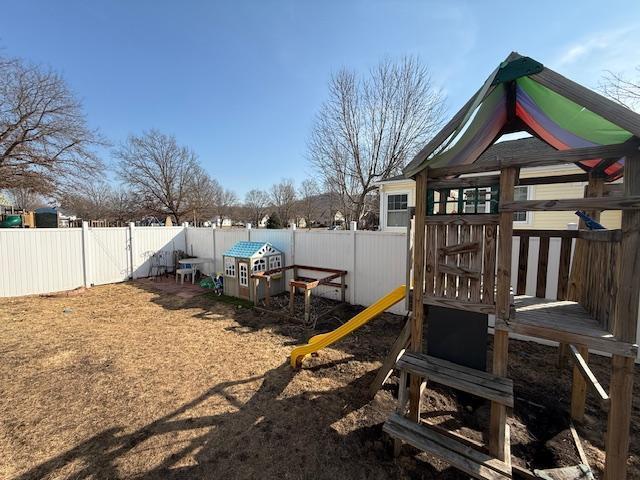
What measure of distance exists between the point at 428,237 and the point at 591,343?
137 centimetres

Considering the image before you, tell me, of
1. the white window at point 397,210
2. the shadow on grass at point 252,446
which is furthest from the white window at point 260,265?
the white window at point 397,210

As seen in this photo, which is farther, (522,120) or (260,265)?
(260,265)

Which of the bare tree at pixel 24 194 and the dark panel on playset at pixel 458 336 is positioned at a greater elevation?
the bare tree at pixel 24 194

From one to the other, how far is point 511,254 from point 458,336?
3.55ft

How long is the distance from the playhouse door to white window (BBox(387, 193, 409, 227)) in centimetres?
685

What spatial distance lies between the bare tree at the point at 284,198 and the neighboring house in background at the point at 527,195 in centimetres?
2758

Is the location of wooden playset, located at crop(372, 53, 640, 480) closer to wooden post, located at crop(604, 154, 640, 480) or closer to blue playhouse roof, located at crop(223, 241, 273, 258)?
wooden post, located at crop(604, 154, 640, 480)

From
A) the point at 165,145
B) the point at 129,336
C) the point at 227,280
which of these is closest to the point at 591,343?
the point at 129,336

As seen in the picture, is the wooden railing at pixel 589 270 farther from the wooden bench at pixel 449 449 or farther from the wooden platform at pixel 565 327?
the wooden bench at pixel 449 449

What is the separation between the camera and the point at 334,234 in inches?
278

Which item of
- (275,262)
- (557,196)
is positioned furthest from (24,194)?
(557,196)

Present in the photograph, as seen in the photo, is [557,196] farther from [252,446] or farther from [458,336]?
[252,446]

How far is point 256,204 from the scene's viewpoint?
4394 centimetres

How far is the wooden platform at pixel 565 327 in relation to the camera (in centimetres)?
182
